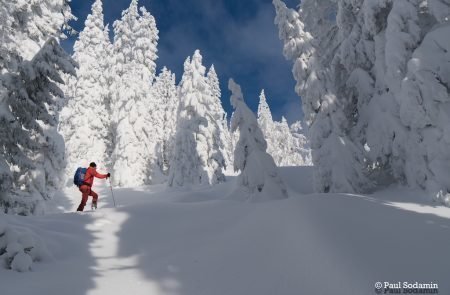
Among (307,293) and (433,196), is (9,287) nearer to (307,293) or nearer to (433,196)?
(307,293)

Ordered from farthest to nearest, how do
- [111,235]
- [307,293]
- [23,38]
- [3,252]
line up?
[23,38] < [111,235] < [3,252] < [307,293]

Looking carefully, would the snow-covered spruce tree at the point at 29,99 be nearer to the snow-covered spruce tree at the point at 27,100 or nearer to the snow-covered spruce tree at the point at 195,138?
the snow-covered spruce tree at the point at 27,100

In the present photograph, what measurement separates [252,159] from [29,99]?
12.1 meters

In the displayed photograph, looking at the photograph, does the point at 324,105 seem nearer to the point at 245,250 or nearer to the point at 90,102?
the point at 245,250

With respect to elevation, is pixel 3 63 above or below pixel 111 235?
above

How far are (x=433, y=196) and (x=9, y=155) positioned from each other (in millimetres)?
11835

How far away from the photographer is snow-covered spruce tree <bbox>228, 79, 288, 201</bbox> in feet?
61.3

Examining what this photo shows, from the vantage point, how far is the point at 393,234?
6.99 meters

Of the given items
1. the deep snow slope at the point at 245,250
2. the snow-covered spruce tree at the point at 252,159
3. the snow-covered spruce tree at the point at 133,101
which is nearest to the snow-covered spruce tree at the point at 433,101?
the deep snow slope at the point at 245,250

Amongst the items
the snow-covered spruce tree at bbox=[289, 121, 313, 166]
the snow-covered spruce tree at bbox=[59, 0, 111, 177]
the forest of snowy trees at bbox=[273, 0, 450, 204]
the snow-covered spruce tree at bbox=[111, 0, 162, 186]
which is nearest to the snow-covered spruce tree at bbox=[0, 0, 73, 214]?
the forest of snowy trees at bbox=[273, 0, 450, 204]

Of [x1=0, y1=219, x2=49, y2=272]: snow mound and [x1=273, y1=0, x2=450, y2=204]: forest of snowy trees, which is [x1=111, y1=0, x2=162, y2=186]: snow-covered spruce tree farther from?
[x1=0, y1=219, x2=49, y2=272]: snow mound

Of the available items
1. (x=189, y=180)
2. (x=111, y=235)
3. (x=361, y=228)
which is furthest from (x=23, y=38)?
(x=189, y=180)

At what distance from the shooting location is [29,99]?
28.6ft

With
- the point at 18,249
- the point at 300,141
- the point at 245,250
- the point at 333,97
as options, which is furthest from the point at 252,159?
the point at 300,141
